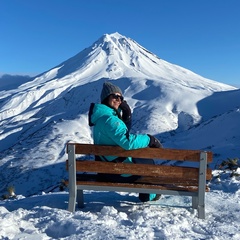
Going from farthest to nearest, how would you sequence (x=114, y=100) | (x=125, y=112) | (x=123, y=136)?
(x=125, y=112) < (x=114, y=100) < (x=123, y=136)

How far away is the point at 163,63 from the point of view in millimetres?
188750

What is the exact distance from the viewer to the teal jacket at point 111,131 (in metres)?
5.74

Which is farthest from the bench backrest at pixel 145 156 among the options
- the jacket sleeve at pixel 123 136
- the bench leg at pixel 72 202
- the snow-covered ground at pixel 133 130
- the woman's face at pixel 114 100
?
the woman's face at pixel 114 100

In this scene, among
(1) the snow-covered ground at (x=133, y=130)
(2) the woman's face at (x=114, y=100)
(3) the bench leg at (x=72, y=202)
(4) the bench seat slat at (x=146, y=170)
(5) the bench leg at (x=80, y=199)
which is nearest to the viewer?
(1) the snow-covered ground at (x=133, y=130)

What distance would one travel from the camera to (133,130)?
270ft

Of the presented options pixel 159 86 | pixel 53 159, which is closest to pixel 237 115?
pixel 53 159

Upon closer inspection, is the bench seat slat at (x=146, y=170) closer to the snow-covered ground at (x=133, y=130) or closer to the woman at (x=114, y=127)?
the woman at (x=114, y=127)

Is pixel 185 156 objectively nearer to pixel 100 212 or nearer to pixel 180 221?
pixel 180 221

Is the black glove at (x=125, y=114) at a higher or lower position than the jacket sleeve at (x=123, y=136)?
higher

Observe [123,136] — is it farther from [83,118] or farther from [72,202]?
[83,118]

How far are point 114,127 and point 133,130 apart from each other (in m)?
76.7

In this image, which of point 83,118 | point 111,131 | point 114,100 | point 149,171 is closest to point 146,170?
point 149,171

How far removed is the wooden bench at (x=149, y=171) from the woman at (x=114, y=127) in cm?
14

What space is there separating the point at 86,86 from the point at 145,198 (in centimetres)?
11587
